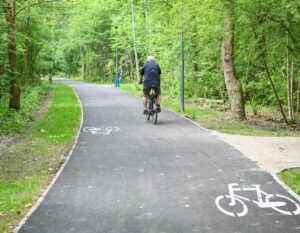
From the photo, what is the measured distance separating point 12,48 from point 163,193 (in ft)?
45.0

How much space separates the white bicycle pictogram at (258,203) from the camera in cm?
648

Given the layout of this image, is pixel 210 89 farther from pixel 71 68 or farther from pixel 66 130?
pixel 71 68

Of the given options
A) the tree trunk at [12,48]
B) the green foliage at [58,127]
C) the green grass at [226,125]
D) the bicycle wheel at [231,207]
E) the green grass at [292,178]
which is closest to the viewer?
the bicycle wheel at [231,207]

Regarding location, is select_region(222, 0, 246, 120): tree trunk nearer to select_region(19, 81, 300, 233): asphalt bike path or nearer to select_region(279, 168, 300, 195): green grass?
select_region(19, 81, 300, 233): asphalt bike path

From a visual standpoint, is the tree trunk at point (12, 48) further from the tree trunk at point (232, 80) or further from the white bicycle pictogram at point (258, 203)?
the white bicycle pictogram at point (258, 203)

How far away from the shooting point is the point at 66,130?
48.2 ft

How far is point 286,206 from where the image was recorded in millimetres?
6711

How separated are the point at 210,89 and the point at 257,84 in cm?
529

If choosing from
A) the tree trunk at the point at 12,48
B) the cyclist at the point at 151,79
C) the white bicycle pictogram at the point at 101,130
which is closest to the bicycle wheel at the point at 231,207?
the white bicycle pictogram at the point at 101,130

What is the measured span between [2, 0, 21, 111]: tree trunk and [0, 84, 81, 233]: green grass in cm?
373

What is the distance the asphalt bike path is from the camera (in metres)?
5.98

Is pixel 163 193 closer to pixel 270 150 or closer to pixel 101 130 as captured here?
pixel 270 150

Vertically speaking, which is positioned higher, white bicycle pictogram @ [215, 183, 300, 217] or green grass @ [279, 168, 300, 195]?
green grass @ [279, 168, 300, 195]

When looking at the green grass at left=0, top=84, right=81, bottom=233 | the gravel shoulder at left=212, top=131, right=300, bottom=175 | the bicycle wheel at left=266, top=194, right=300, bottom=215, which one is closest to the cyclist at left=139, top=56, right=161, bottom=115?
the green grass at left=0, top=84, right=81, bottom=233
